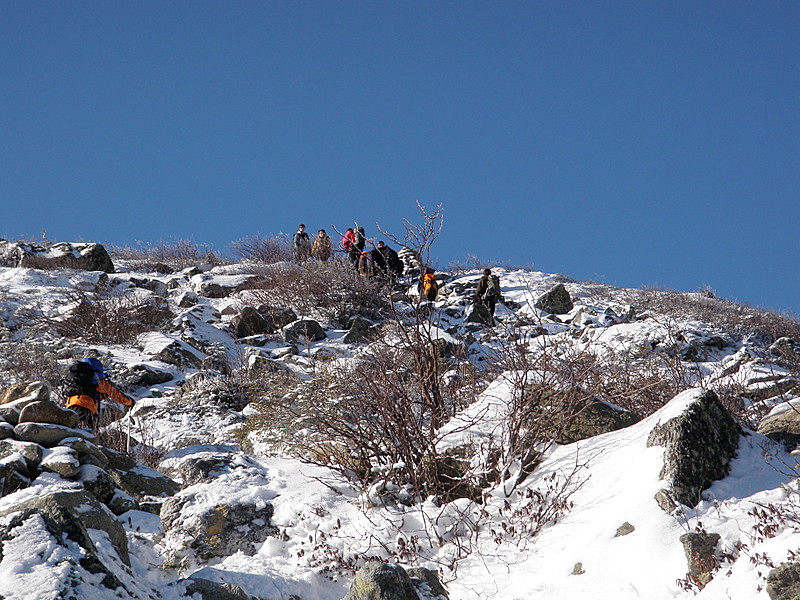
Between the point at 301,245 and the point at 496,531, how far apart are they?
15058mm

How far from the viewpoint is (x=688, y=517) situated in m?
4.20

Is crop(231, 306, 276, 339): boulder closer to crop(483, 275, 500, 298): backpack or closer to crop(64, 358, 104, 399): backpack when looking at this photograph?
crop(483, 275, 500, 298): backpack

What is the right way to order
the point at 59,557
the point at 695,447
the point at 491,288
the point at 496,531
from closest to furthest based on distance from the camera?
1. the point at 59,557
2. the point at 695,447
3. the point at 496,531
4. the point at 491,288

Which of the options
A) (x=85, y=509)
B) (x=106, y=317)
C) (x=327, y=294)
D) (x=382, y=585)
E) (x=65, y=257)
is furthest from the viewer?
(x=65, y=257)

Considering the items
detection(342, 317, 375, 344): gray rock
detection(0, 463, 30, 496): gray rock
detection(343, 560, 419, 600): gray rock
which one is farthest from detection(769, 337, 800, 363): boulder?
detection(0, 463, 30, 496): gray rock

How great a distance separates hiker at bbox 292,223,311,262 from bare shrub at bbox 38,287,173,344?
4.78 m

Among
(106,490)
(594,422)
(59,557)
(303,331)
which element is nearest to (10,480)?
(106,490)

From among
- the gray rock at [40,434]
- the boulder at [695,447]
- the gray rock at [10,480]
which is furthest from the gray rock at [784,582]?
the gray rock at [40,434]

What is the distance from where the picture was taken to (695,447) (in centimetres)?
457

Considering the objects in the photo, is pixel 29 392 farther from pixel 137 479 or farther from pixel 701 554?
pixel 701 554

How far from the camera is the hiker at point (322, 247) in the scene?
57.9ft

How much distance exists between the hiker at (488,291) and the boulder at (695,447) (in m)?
10.8

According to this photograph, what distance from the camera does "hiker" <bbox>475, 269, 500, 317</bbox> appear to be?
15812 millimetres

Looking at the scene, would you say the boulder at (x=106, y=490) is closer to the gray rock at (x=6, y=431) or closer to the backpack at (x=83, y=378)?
the gray rock at (x=6, y=431)
